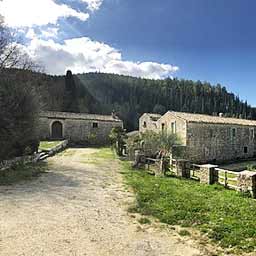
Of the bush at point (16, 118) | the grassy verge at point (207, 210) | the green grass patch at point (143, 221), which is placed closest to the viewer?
the grassy verge at point (207, 210)

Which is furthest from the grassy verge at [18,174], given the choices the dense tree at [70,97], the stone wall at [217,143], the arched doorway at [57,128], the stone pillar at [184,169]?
the dense tree at [70,97]

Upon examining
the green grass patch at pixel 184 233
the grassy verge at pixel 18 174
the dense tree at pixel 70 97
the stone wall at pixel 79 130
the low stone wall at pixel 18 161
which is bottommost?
the grassy verge at pixel 18 174

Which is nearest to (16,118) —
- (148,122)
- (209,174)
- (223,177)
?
(209,174)

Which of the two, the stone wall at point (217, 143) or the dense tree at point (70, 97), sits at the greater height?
the dense tree at point (70, 97)

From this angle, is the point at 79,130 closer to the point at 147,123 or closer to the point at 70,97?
the point at 147,123

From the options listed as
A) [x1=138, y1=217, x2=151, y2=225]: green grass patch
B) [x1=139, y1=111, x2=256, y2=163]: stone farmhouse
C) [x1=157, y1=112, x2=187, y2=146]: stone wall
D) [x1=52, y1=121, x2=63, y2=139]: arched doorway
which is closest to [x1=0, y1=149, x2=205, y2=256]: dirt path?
[x1=138, y1=217, x2=151, y2=225]: green grass patch

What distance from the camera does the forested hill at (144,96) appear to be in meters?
75.0

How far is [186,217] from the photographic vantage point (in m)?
7.91

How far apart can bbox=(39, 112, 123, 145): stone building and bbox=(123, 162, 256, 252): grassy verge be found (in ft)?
90.6

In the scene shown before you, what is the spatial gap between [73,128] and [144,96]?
188 ft

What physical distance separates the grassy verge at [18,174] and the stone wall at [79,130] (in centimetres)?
2196

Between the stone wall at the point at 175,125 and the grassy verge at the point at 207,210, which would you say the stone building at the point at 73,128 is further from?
the grassy verge at the point at 207,210

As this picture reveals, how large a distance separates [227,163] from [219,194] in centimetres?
2063

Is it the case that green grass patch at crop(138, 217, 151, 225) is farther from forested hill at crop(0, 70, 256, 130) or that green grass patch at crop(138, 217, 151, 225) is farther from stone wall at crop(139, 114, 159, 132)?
forested hill at crop(0, 70, 256, 130)
